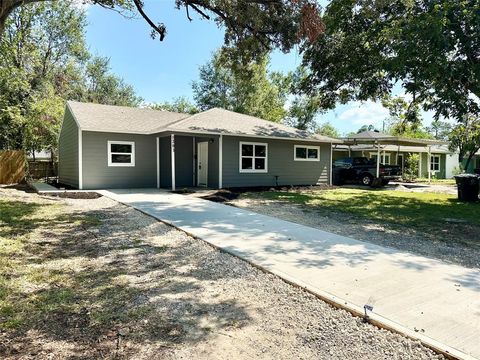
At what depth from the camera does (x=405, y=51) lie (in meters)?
9.55

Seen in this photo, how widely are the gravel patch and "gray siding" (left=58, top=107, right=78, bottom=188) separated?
881cm

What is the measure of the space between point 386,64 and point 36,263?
33.8 feet

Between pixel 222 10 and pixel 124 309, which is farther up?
pixel 222 10

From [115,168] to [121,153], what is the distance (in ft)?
2.29

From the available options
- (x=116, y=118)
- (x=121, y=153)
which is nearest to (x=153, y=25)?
(x=121, y=153)

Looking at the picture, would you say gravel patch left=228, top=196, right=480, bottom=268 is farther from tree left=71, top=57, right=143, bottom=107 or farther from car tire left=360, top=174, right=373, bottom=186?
tree left=71, top=57, right=143, bottom=107

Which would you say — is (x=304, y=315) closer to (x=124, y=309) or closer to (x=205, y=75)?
(x=124, y=309)

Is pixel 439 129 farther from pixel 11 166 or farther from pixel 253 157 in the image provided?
pixel 11 166

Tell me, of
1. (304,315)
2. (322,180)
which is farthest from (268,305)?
(322,180)

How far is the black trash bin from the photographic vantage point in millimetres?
12945

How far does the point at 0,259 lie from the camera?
15.3 ft

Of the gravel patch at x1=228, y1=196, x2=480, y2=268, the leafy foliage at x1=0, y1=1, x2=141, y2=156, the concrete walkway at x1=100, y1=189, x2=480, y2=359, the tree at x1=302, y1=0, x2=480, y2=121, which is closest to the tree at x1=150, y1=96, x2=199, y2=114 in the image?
the leafy foliage at x1=0, y1=1, x2=141, y2=156

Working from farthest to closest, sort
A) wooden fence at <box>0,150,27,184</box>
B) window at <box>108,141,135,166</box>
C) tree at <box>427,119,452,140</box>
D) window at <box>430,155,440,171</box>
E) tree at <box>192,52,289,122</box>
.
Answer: tree at <box>427,119,452,140</box> < tree at <box>192,52,289,122</box> < window at <box>430,155,440,171</box> < wooden fence at <box>0,150,27,184</box> < window at <box>108,141,135,166</box>

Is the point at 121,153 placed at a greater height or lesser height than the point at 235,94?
lesser
